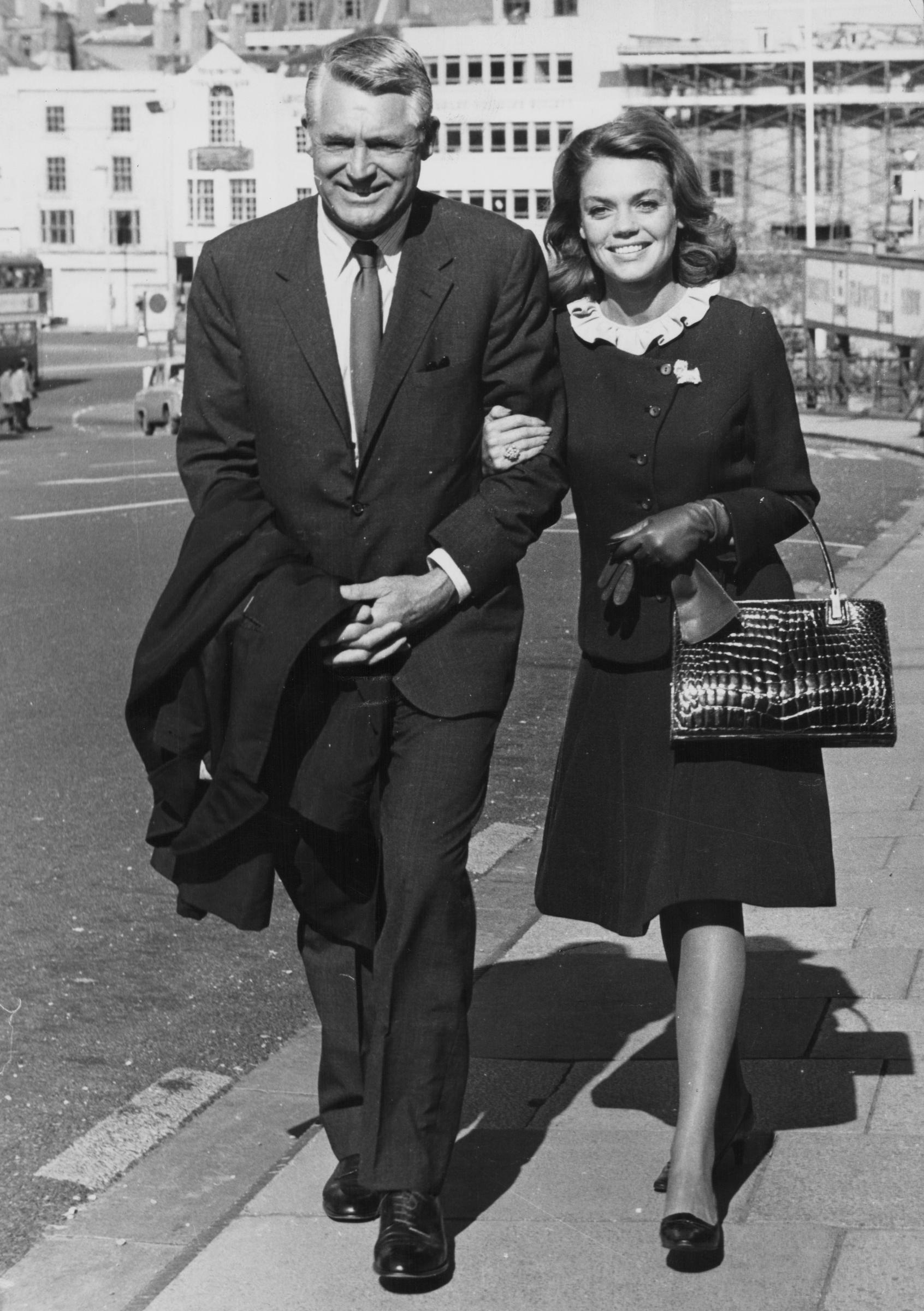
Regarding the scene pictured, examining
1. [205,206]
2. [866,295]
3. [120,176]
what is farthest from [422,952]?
[120,176]

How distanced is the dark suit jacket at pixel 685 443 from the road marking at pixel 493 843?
285cm

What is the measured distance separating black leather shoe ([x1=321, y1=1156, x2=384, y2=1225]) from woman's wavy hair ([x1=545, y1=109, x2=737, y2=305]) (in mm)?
1518

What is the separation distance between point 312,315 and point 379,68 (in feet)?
1.27

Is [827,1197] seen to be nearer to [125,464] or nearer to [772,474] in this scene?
[772,474]

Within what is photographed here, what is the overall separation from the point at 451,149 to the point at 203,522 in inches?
4562

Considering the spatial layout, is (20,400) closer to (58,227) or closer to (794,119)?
(794,119)

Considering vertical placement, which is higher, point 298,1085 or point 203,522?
point 203,522

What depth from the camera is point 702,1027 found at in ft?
11.6

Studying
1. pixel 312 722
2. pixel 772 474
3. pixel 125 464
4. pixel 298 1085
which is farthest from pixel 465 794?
pixel 125 464

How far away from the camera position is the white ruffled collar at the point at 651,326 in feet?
11.9

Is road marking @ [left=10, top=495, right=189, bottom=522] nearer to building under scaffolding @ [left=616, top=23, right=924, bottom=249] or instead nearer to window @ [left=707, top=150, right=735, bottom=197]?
building under scaffolding @ [left=616, top=23, right=924, bottom=249]

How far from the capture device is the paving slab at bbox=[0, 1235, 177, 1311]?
11.2 ft

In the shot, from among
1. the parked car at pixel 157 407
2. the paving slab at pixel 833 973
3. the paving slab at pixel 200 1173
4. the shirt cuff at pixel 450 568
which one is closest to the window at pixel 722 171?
the parked car at pixel 157 407

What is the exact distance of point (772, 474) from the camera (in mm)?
3662
